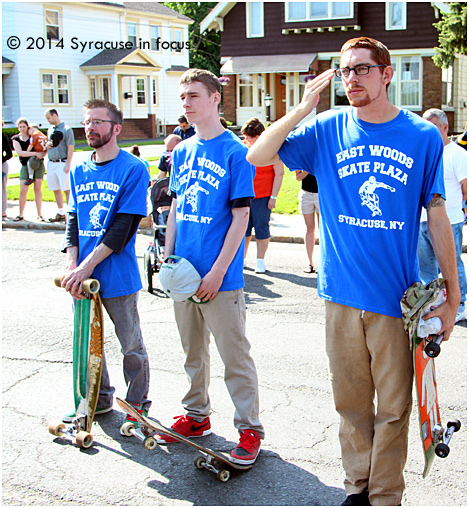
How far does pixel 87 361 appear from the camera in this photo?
4086mm

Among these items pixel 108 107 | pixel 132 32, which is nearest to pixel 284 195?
pixel 108 107

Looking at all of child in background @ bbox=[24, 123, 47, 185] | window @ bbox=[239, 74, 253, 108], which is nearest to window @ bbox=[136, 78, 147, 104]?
window @ bbox=[239, 74, 253, 108]

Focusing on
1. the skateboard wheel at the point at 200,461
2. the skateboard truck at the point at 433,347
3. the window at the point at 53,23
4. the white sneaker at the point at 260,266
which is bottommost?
the skateboard wheel at the point at 200,461

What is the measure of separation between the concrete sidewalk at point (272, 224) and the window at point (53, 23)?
23744mm

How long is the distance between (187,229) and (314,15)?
29.4m

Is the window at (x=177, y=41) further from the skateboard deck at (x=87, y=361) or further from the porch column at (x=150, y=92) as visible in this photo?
the skateboard deck at (x=87, y=361)

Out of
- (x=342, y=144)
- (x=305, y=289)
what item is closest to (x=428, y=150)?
(x=342, y=144)

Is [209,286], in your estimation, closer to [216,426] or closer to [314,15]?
[216,426]

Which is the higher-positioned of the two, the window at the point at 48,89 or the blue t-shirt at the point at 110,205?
the window at the point at 48,89

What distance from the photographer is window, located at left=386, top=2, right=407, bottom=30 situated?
28.5 meters

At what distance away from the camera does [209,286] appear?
368 centimetres

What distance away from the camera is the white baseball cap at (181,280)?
366cm

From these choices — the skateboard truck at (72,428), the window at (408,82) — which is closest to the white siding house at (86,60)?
the window at (408,82)

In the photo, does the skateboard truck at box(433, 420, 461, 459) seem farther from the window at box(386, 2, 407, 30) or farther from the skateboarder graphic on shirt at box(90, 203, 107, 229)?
the window at box(386, 2, 407, 30)
